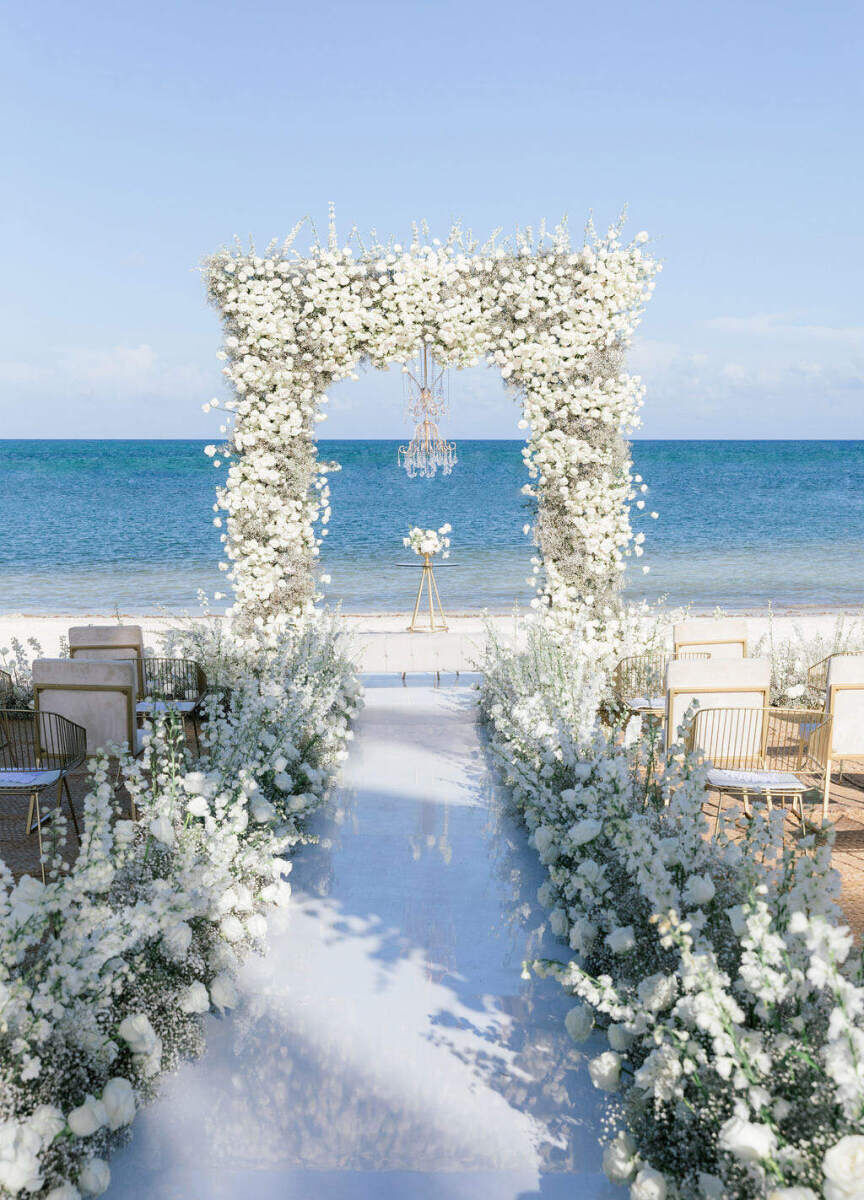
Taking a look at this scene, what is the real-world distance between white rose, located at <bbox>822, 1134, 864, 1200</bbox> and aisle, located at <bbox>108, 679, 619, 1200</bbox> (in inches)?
36.8

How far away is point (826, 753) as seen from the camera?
4.46m

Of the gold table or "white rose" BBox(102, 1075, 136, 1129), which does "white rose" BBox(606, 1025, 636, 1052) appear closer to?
"white rose" BBox(102, 1075, 136, 1129)

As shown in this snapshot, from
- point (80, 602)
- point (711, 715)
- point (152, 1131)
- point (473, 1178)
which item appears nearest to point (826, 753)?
point (711, 715)

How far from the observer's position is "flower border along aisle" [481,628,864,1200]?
5.27ft

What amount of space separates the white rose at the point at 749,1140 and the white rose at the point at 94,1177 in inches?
51.9

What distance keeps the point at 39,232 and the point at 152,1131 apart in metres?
24.0

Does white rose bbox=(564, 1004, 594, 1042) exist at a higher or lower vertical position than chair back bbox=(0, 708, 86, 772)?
lower

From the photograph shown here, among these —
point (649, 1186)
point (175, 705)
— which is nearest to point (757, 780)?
point (649, 1186)

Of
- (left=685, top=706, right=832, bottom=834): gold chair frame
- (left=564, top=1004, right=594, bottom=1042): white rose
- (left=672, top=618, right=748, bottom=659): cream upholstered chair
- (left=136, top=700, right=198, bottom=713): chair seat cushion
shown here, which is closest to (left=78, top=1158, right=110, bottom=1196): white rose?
(left=564, top=1004, right=594, bottom=1042): white rose

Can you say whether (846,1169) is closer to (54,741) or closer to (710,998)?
(710,998)

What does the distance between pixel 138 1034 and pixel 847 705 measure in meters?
3.57

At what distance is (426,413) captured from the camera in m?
7.43

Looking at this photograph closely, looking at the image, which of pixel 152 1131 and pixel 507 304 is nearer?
pixel 152 1131

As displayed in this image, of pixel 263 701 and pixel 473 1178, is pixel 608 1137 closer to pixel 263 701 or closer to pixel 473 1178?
pixel 473 1178
